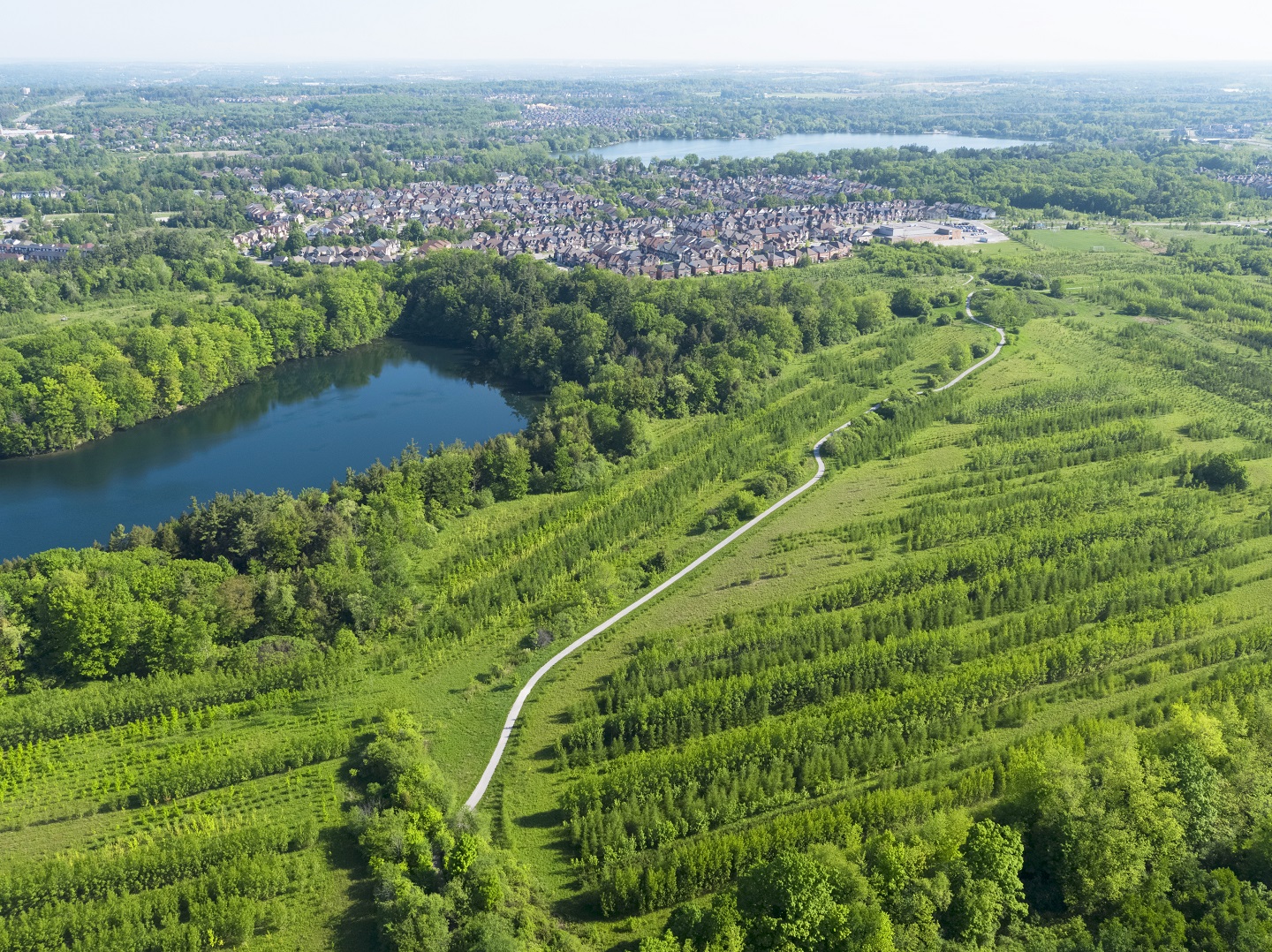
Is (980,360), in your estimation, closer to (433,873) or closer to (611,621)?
(611,621)

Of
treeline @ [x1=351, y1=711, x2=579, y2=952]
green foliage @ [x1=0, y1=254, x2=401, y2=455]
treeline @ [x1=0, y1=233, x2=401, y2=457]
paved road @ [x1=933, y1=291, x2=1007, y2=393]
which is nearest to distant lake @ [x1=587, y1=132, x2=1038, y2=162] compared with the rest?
paved road @ [x1=933, y1=291, x2=1007, y2=393]

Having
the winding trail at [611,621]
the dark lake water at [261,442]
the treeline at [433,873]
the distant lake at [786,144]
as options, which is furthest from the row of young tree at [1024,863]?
the distant lake at [786,144]

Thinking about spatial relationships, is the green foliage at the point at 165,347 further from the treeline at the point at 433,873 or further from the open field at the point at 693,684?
the treeline at the point at 433,873

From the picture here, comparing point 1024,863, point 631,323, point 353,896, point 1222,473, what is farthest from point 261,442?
point 1222,473

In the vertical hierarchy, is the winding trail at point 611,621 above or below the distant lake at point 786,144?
below

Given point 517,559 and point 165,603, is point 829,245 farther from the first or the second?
point 165,603

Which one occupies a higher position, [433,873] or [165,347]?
[165,347]
